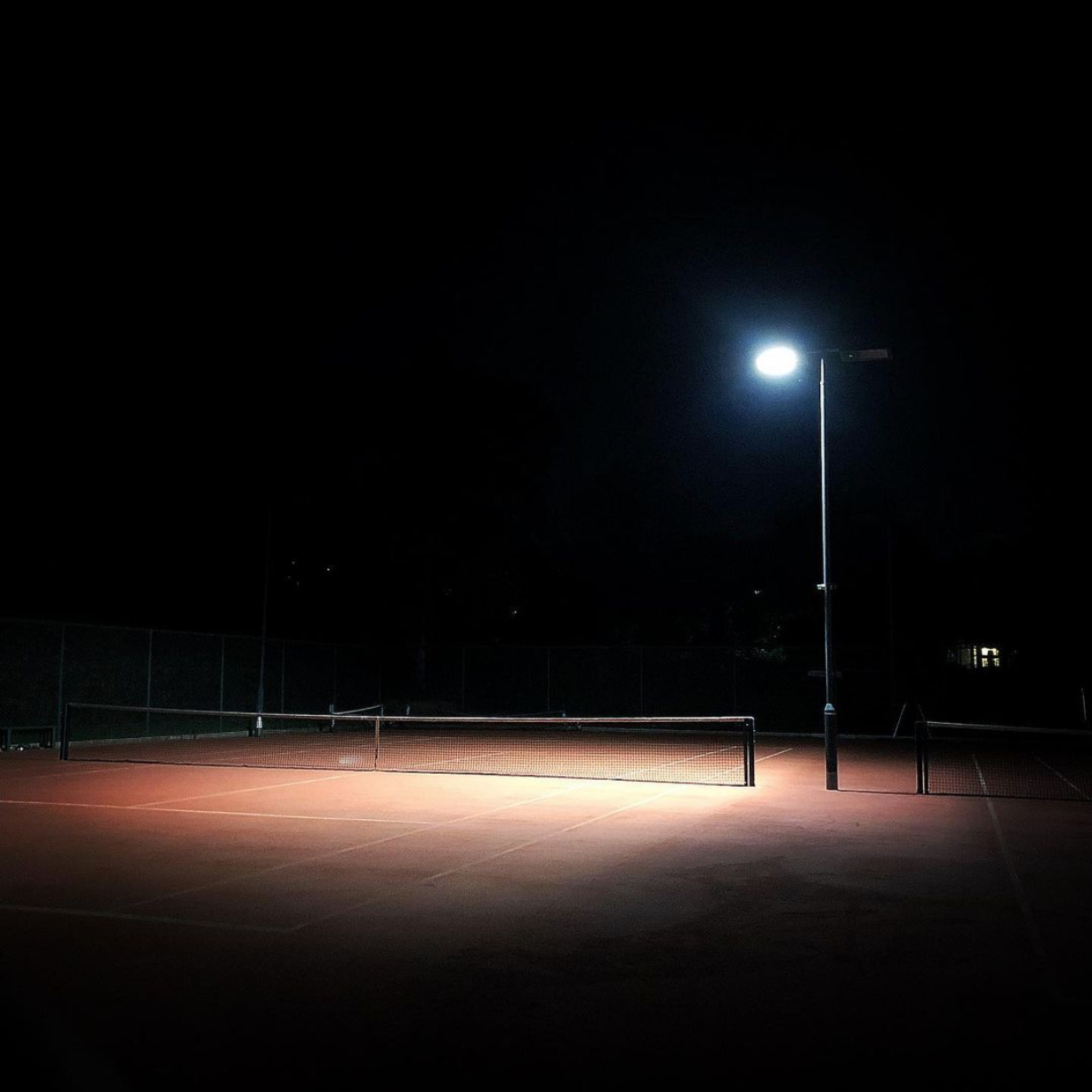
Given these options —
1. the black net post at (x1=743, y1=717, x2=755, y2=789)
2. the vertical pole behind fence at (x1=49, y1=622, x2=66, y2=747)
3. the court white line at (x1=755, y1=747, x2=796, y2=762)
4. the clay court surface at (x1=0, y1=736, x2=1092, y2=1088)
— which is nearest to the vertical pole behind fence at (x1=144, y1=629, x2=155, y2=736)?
the vertical pole behind fence at (x1=49, y1=622, x2=66, y2=747)

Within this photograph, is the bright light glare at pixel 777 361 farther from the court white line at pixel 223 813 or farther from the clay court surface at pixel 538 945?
the court white line at pixel 223 813

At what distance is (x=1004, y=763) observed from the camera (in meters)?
23.6

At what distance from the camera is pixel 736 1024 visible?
545cm

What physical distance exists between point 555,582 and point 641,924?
170ft

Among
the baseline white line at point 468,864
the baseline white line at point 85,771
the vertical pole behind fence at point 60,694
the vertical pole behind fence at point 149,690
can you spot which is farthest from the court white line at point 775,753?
the vertical pole behind fence at point 60,694

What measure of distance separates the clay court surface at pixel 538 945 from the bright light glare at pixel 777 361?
5.81 m

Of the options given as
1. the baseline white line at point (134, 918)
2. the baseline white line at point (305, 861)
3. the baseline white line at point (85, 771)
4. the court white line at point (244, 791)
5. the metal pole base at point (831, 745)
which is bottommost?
the baseline white line at point (85, 771)

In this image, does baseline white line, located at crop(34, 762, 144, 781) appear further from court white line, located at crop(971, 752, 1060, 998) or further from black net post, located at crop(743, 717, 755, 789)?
court white line, located at crop(971, 752, 1060, 998)

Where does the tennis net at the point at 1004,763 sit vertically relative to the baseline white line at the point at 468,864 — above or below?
below

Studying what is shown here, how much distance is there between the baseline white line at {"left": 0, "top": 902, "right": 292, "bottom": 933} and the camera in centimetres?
744

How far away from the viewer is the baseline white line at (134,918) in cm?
744

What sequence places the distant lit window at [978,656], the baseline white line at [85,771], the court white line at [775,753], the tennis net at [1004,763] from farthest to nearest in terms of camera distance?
the distant lit window at [978,656] → the court white line at [775,753] → the baseline white line at [85,771] → the tennis net at [1004,763]

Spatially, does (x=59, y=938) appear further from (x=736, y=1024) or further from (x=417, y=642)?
(x=417, y=642)

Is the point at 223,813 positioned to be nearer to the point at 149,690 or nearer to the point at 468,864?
the point at 468,864
